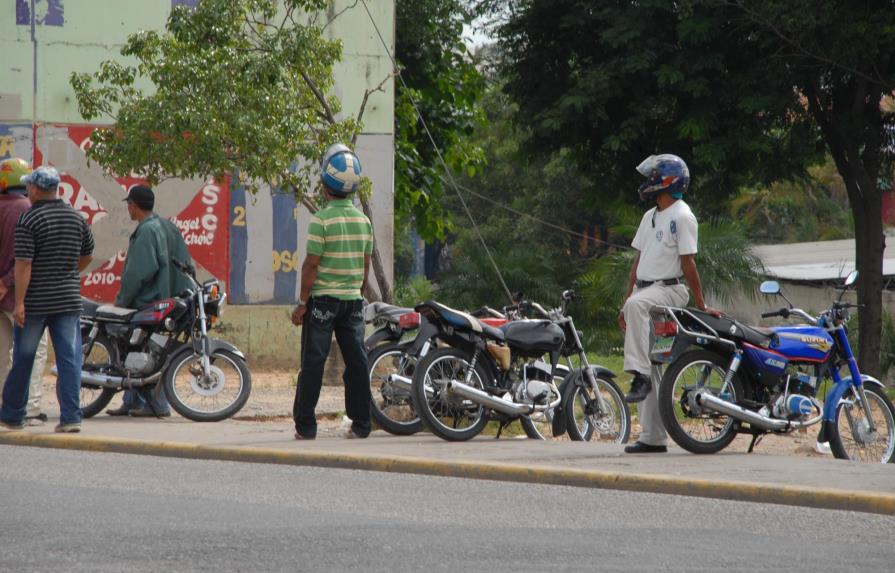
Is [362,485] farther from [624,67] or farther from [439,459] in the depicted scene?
[624,67]

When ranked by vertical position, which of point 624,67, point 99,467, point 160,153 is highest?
point 624,67

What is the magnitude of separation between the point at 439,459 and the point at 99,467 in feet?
6.68

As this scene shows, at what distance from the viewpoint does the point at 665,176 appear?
1009 centimetres

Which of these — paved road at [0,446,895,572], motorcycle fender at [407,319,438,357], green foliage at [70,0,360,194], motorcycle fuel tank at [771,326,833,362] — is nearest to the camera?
paved road at [0,446,895,572]

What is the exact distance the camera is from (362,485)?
882 cm

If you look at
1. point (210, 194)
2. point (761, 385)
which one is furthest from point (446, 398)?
point (210, 194)

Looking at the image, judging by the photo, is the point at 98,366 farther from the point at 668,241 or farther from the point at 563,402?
the point at 668,241

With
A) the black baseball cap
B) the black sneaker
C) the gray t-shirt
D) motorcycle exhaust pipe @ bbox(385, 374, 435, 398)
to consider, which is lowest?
motorcycle exhaust pipe @ bbox(385, 374, 435, 398)

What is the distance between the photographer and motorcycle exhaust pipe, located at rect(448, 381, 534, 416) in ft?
35.5

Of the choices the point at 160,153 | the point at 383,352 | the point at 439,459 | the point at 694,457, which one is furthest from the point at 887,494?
the point at 160,153

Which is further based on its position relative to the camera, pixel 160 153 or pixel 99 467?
pixel 160 153

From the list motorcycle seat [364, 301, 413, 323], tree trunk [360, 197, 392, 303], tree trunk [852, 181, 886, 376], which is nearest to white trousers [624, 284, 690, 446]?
motorcycle seat [364, 301, 413, 323]

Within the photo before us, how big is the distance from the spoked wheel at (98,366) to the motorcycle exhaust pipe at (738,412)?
515 centimetres

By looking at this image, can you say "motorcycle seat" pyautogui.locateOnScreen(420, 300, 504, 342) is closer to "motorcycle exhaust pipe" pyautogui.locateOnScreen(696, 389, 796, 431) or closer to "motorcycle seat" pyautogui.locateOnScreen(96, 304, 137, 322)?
"motorcycle exhaust pipe" pyautogui.locateOnScreen(696, 389, 796, 431)
